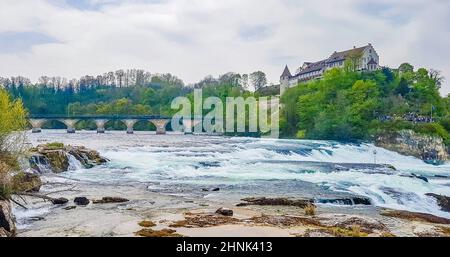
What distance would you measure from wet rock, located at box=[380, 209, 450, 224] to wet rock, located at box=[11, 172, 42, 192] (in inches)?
326

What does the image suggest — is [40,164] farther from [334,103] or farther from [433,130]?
[334,103]

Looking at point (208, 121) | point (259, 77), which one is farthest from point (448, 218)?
point (259, 77)

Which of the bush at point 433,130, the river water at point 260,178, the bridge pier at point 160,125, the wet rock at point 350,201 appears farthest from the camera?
the bridge pier at point 160,125

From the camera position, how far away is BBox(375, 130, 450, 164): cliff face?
29312mm

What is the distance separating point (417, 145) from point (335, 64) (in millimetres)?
31226

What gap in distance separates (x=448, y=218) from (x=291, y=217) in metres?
4.26

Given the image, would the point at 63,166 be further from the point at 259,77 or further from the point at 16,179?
the point at 259,77

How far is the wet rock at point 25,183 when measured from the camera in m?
9.74

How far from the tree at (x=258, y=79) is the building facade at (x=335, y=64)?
12.3 feet

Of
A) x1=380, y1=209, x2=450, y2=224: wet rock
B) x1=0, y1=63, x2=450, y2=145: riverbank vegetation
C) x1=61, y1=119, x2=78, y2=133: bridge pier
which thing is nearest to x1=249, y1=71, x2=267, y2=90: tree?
x1=0, y1=63, x2=450, y2=145: riverbank vegetation

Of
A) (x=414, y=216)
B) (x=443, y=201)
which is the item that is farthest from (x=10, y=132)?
(x=443, y=201)

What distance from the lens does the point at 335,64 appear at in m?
60.2

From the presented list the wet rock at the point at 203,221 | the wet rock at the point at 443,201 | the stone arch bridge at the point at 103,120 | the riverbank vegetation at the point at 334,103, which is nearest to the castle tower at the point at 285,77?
the riverbank vegetation at the point at 334,103

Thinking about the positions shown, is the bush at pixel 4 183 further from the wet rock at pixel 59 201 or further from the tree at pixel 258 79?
the tree at pixel 258 79
